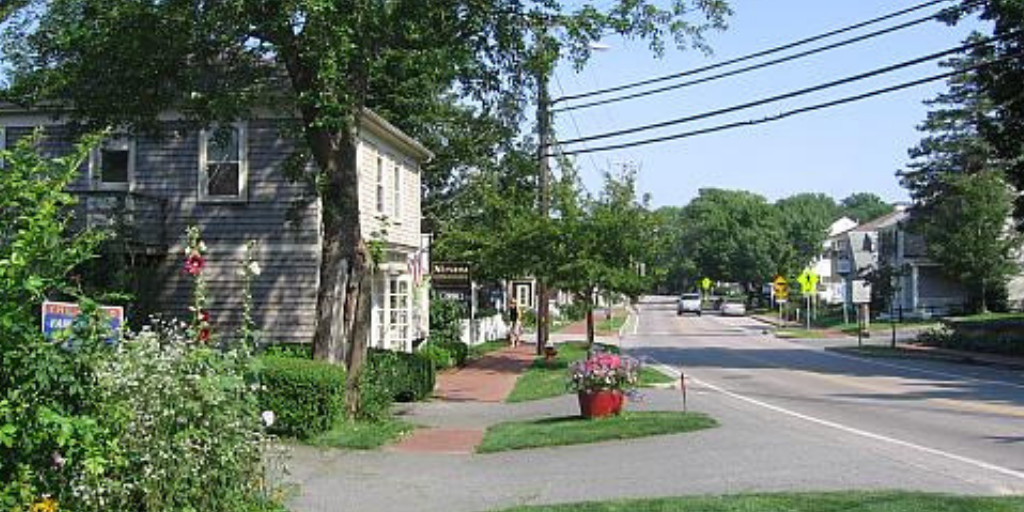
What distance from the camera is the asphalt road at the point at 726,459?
35.1 ft

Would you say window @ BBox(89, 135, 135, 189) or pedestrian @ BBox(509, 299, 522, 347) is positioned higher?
window @ BBox(89, 135, 135, 189)

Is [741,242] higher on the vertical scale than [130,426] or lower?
higher

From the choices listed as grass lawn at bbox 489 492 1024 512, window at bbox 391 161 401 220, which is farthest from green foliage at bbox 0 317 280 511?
window at bbox 391 161 401 220

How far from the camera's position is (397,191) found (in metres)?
28.3

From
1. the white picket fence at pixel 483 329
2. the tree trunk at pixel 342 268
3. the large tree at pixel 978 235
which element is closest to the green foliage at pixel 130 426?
the tree trunk at pixel 342 268

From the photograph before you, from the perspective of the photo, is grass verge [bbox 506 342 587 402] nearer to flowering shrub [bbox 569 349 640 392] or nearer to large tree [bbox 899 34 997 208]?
flowering shrub [bbox 569 349 640 392]

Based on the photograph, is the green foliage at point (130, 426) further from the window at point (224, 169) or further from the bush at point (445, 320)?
the bush at point (445, 320)

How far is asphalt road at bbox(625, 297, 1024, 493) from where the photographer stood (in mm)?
13141

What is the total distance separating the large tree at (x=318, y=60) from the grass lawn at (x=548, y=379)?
5753 millimetres

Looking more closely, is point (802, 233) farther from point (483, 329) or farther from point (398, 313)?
point (398, 313)

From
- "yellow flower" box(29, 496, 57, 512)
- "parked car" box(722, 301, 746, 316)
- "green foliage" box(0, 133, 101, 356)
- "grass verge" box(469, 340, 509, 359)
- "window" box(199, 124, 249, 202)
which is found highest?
"window" box(199, 124, 249, 202)

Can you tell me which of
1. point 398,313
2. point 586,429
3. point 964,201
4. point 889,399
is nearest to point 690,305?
point 964,201

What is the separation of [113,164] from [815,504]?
59.9 ft

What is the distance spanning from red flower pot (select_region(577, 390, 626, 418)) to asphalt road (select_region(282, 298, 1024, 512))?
1.60 m
